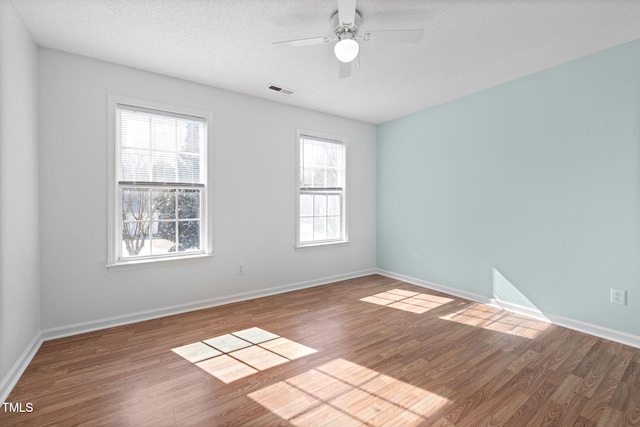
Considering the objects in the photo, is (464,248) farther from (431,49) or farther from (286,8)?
(286,8)

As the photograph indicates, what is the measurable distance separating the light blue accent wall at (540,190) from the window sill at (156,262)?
3229mm

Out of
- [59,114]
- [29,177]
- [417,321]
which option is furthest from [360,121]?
[29,177]

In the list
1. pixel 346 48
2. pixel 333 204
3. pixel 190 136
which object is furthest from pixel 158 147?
pixel 333 204

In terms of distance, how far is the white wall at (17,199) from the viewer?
1940 mm

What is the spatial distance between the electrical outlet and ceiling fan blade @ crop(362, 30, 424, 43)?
2929mm

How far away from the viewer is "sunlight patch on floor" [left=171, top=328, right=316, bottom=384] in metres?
2.21

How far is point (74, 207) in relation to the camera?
2791 mm

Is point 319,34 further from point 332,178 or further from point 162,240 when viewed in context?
point 162,240

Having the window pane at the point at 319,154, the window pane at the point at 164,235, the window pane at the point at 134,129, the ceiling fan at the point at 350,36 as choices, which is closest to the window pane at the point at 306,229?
the window pane at the point at 319,154

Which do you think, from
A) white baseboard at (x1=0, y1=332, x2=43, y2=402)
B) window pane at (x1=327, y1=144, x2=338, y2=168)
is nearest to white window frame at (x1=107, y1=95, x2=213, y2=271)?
white baseboard at (x1=0, y1=332, x2=43, y2=402)

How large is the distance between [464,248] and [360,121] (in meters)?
2.71

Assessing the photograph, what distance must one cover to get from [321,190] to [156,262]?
99.9 inches

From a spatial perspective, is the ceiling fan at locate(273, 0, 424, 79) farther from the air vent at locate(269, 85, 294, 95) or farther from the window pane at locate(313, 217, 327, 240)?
the window pane at locate(313, 217, 327, 240)

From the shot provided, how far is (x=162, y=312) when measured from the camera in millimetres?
3223
